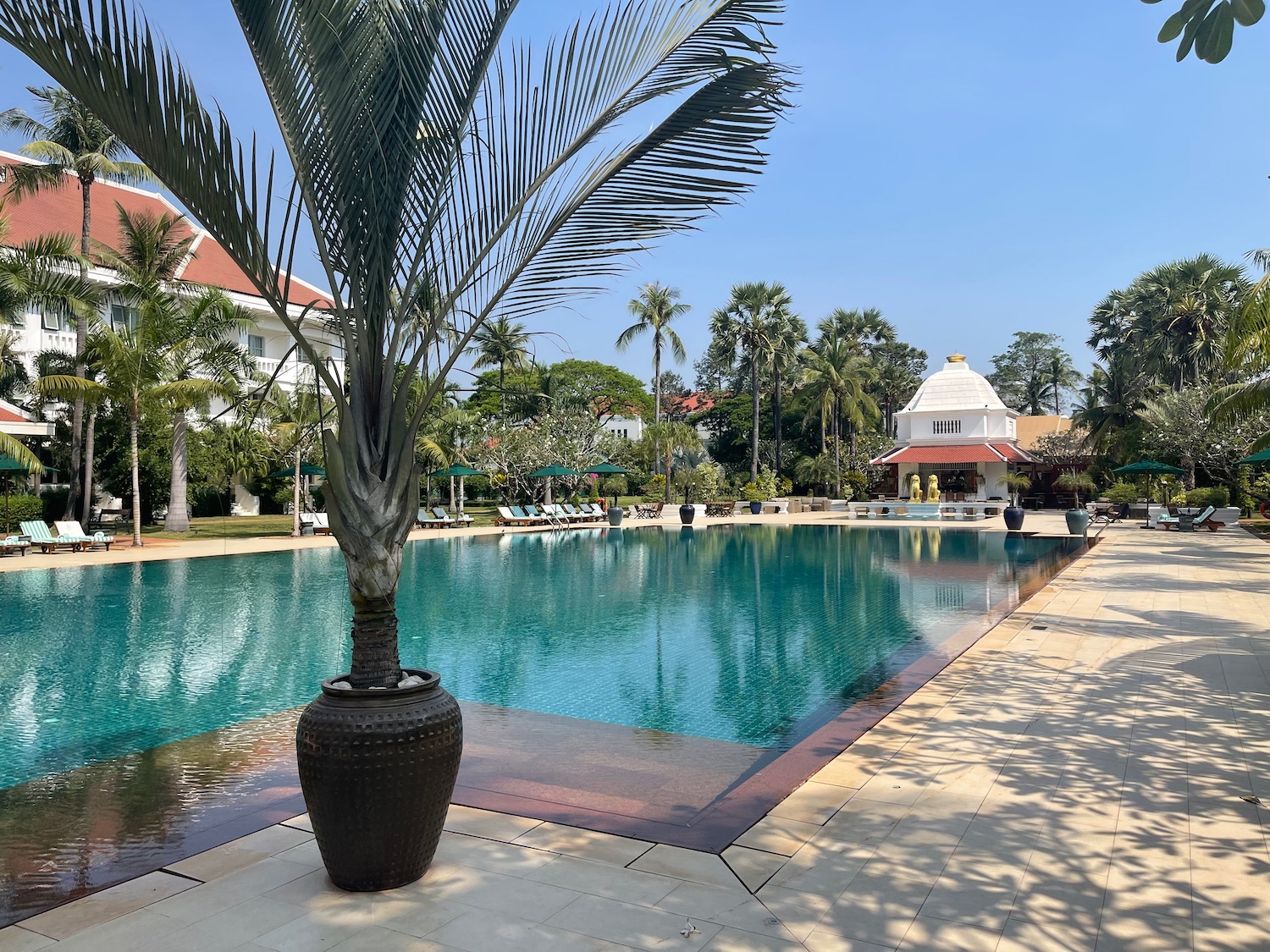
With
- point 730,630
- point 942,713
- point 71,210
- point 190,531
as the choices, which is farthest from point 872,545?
point 71,210

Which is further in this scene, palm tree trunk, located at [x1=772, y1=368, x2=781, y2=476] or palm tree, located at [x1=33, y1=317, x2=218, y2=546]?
palm tree trunk, located at [x1=772, y1=368, x2=781, y2=476]

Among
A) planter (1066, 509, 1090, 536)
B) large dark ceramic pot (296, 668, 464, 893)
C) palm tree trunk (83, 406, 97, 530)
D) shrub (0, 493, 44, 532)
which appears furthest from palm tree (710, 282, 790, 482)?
large dark ceramic pot (296, 668, 464, 893)

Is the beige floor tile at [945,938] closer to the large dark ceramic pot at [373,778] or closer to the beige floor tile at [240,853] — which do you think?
the large dark ceramic pot at [373,778]

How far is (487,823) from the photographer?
15.0 feet

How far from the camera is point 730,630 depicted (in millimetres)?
11484

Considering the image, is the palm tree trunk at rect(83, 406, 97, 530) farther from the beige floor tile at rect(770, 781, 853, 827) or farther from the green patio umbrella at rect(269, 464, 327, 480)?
the beige floor tile at rect(770, 781, 853, 827)

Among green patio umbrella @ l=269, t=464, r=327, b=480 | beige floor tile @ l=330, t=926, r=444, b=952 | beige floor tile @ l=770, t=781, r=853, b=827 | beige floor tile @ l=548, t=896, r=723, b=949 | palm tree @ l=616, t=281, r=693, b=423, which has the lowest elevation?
beige floor tile @ l=770, t=781, r=853, b=827

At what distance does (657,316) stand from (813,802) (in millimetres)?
38452

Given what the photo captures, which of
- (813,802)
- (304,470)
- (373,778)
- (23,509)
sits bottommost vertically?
(813,802)

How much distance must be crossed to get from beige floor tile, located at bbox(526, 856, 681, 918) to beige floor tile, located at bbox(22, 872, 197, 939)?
1.55m

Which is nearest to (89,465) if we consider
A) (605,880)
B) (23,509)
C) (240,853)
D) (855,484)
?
(23,509)

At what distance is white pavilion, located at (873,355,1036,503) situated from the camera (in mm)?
43875

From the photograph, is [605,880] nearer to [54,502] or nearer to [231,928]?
[231,928]

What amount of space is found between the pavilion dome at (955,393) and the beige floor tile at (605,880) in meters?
43.9
